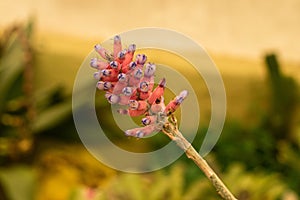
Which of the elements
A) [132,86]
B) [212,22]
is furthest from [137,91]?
[212,22]

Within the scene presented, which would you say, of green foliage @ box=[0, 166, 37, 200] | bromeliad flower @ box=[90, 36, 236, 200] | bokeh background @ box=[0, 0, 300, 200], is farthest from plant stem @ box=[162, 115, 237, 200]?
green foliage @ box=[0, 166, 37, 200]

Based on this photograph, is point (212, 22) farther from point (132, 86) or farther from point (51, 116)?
point (132, 86)

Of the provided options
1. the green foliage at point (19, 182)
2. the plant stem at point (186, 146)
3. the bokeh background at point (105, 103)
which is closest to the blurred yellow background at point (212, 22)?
the bokeh background at point (105, 103)

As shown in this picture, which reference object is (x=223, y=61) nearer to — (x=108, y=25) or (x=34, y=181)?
(x=108, y=25)

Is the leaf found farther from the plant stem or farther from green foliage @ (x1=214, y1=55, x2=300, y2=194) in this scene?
the plant stem

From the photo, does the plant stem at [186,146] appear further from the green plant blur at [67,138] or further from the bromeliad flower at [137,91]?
the green plant blur at [67,138]

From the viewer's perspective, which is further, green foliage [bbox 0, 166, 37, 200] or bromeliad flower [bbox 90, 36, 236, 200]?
green foliage [bbox 0, 166, 37, 200]

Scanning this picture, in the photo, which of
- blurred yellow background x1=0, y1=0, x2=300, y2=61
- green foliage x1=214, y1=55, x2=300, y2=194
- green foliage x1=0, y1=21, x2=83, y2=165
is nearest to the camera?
green foliage x1=214, y1=55, x2=300, y2=194

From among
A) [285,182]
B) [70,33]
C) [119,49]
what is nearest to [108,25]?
[70,33]
